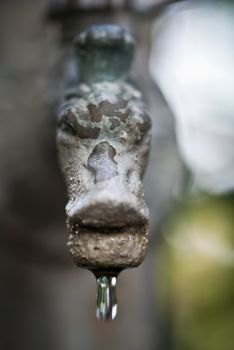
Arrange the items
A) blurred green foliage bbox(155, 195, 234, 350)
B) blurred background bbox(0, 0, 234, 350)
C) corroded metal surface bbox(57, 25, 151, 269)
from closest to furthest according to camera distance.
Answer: corroded metal surface bbox(57, 25, 151, 269) < blurred background bbox(0, 0, 234, 350) < blurred green foliage bbox(155, 195, 234, 350)

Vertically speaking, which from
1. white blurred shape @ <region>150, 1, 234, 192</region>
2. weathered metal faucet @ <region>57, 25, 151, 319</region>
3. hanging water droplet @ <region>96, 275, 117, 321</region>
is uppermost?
white blurred shape @ <region>150, 1, 234, 192</region>

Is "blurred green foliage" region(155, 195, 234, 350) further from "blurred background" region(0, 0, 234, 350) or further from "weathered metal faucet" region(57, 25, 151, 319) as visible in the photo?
"weathered metal faucet" region(57, 25, 151, 319)

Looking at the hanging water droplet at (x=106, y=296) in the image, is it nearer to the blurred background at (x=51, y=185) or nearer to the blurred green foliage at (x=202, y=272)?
the blurred background at (x=51, y=185)

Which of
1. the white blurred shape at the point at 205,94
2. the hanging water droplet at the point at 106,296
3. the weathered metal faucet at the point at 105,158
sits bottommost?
the hanging water droplet at the point at 106,296

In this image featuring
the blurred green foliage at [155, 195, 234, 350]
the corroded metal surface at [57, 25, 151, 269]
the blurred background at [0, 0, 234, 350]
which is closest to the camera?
the corroded metal surface at [57, 25, 151, 269]

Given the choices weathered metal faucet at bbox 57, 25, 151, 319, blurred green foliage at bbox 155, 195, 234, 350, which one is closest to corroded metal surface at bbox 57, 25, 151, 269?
weathered metal faucet at bbox 57, 25, 151, 319

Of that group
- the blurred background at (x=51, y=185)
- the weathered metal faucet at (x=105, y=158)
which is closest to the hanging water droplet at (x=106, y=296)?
the weathered metal faucet at (x=105, y=158)

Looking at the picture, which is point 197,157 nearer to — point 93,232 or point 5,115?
point 5,115

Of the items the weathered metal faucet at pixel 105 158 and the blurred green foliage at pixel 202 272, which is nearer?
the weathered metal faucet at pixel 105 158
